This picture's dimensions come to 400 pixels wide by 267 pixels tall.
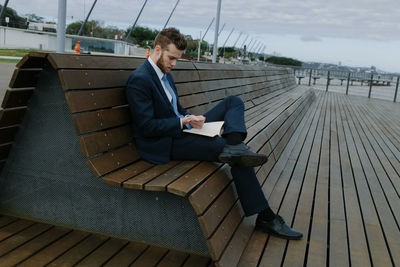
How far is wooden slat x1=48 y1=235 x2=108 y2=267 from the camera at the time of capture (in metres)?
2.45

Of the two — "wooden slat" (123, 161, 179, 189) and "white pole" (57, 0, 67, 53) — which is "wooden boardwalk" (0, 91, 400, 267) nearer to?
"wooden slat" (123, 161, 179, 189)

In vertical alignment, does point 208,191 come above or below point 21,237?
above

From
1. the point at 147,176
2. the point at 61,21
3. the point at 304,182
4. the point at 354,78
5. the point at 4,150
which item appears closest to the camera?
the point at 147,176

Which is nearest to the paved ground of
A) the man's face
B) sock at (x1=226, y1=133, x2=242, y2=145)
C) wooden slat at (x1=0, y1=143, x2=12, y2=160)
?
wooden slat at (x1=0, y1=143, x2=12, y2=160)

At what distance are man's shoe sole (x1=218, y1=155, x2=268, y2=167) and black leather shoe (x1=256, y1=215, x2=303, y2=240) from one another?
1.46ft

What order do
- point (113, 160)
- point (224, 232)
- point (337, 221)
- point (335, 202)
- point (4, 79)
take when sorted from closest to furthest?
1. point (224, 232)
2. point (113, 160)
3. point (337, 221)
4. point (335, 202)
5. point (4, 79)

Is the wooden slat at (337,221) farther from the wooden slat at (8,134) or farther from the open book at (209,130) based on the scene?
the wooden slat at (8,134)

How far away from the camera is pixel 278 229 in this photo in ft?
9.29

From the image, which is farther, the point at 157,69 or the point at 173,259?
the point at 157,69

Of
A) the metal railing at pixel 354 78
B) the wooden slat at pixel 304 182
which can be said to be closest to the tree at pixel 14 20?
the metal railing at pixel 354 78

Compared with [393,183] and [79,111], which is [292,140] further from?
[79,111]

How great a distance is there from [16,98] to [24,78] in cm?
17

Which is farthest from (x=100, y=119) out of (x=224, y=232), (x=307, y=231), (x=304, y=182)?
(x=304, y=182)

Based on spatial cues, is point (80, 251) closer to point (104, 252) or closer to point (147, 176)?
point (104, 252)
